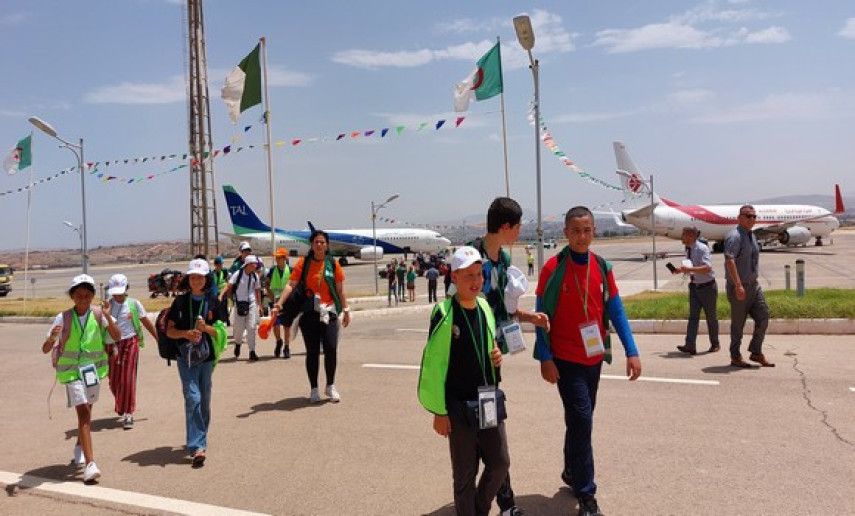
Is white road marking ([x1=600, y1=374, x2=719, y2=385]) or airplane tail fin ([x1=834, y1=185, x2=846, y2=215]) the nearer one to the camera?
white road marking ([x1=600, y1=374, x2=719, y2=385])

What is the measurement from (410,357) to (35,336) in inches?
412

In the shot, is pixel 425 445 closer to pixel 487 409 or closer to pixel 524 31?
pixel 487 409

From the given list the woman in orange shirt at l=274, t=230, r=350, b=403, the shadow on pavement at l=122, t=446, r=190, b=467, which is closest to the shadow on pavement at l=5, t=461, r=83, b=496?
the shadow on pavement at l=122, t=446, r=190, b=467

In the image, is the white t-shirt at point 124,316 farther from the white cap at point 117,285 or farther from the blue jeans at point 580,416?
the blue jeans at point 580,416

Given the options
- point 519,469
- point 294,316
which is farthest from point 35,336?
point 519,469

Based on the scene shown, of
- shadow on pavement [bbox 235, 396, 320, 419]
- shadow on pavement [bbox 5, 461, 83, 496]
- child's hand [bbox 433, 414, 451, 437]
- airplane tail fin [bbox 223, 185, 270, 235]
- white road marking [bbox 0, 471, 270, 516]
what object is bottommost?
shadow on pavement [bbox 5, 461, 83, 496]

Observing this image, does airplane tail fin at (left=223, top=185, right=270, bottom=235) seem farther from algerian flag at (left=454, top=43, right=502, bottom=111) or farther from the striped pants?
the striped pants

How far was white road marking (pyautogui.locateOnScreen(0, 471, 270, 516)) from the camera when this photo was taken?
4215 mm

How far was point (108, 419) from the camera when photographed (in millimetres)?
6887

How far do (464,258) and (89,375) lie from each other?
3288 millimetres

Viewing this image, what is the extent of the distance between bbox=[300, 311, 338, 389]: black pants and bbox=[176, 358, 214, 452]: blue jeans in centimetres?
151

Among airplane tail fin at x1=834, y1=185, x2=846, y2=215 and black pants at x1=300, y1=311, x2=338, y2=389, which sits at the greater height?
airplane tail fin at x1=834, y1=185, x2=846, y2=215

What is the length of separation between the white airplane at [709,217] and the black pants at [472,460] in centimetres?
4035

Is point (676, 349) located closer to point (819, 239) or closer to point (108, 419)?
point (108, 419)
